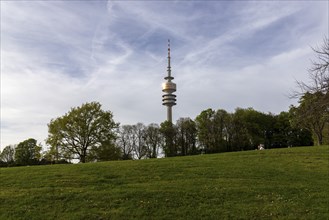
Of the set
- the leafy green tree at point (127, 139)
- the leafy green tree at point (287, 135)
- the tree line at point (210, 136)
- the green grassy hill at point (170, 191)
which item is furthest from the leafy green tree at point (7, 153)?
the green grassy hill at point (170, 191)

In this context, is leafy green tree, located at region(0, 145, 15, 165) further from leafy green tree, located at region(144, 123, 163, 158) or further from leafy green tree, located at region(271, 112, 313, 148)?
leafy green tree, located at region(271, 112, 313, 148)

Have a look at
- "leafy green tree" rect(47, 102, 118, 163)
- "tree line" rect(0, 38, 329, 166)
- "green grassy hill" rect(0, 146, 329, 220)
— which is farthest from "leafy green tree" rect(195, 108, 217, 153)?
"green grassy hill" rect(0, 146, 329, 220)

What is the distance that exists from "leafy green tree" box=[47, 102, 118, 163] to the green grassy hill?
2729cm

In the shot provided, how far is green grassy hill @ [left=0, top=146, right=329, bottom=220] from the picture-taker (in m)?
17.6

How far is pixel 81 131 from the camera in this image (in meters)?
56.5

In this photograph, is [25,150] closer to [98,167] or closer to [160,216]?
[98,167]

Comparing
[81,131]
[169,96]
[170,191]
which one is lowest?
[170,191]

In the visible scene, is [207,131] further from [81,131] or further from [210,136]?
[81,131]

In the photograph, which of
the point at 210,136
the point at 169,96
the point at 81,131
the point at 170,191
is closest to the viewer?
the point at 170,191

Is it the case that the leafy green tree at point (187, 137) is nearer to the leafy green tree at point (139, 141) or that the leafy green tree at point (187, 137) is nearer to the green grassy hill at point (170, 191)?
the leafy green tree at point (139, 141)

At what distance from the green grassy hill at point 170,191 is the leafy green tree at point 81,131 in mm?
27295

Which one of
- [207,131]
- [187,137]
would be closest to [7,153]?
[187,137]

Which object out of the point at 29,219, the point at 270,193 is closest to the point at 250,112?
the point at 270,193

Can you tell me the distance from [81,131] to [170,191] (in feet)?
124
